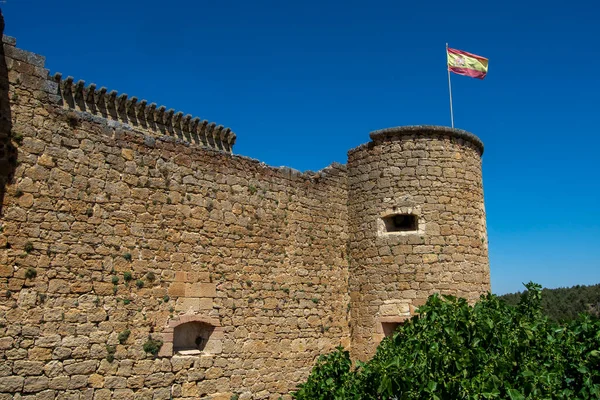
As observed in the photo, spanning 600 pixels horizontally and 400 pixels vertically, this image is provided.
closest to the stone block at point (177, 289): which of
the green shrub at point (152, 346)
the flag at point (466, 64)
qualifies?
the green shrub at point (152, 346)

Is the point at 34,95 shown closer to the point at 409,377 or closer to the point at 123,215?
the point at 123,215

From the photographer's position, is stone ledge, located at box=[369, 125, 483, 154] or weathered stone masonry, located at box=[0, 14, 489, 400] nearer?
weathered stone masonry, located at box=[0, 14, 489, 400]

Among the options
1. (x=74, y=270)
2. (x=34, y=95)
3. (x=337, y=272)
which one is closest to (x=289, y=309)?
(x=337, y=272)

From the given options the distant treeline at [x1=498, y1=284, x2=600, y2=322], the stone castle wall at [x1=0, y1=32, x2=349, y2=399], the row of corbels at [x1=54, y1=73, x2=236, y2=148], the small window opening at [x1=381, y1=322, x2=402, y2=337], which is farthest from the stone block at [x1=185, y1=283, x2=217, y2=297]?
the distant treeline at [x1=498, y1=284, x2=600, y2=322]

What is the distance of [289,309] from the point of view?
10773mm

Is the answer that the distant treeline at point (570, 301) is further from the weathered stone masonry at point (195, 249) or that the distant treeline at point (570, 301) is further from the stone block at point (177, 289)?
the stone block at point (177, 289)

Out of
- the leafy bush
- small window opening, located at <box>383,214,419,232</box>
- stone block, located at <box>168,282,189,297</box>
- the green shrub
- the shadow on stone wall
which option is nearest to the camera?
the leafy bush

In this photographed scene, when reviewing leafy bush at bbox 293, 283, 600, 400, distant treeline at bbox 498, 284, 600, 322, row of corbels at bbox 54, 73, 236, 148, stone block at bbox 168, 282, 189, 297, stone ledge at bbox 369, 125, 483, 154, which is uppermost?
row of corbels at bbox 54, 73, 236, 148

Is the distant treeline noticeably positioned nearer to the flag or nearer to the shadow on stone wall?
the flag

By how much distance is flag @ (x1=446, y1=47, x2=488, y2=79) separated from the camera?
13047mm

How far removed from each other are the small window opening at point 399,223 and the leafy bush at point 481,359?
126 inches

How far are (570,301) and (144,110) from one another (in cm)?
2373

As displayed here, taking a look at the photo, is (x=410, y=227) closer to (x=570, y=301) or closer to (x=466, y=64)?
(x=466, y=64)

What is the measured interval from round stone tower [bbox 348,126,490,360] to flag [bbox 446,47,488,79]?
71.6 inches
